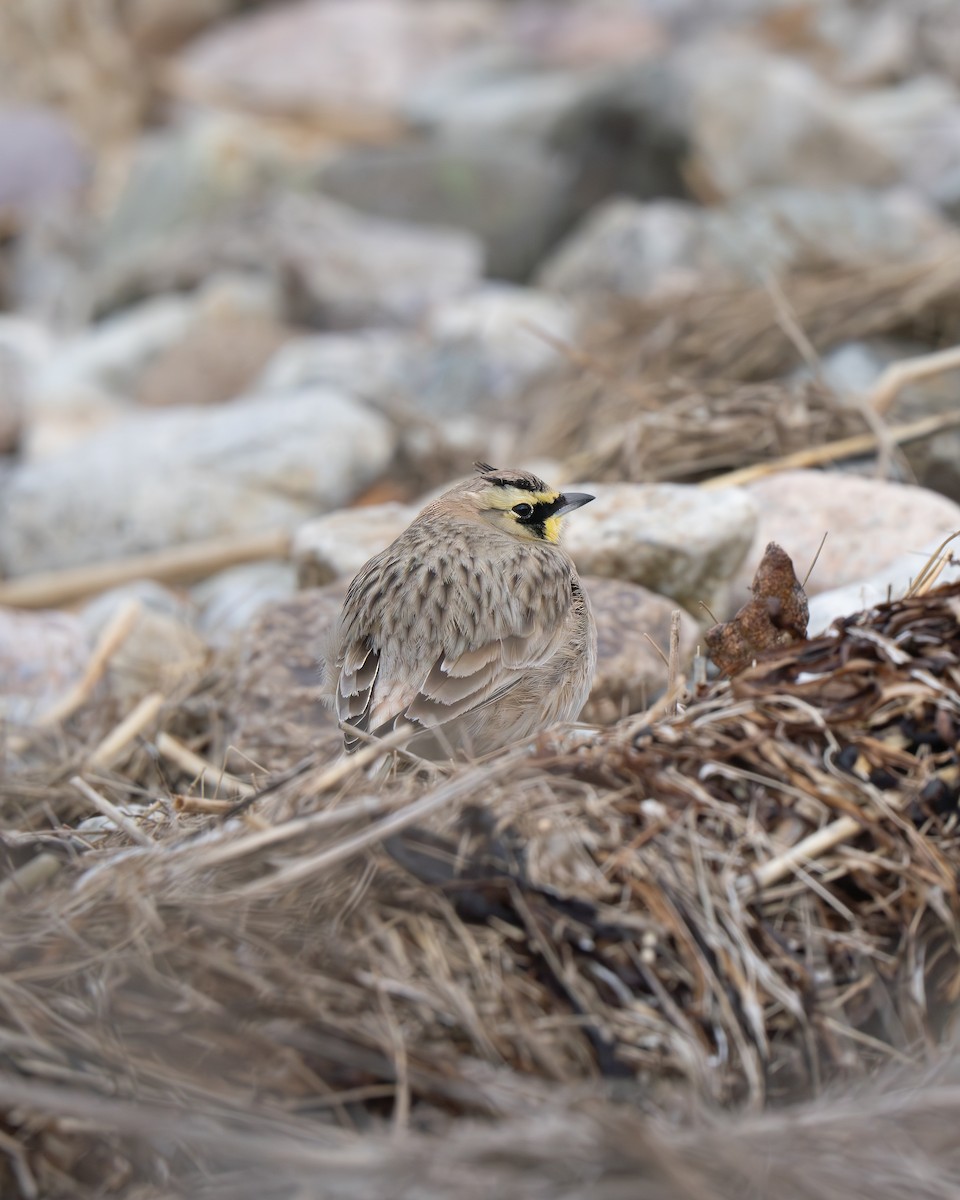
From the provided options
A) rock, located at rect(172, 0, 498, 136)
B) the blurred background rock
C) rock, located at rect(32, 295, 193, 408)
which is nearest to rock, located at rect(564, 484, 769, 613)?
the blurred background rock

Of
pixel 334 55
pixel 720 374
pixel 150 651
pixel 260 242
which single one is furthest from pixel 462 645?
pixel 334 55

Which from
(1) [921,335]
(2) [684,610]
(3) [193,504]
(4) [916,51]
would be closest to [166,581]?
(3) [193,504]

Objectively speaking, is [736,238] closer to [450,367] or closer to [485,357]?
[485,357]

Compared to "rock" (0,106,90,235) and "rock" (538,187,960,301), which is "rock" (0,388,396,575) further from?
"rock" (0,106,90,235)

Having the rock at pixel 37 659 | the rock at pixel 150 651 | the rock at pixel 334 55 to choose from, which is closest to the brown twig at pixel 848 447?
the rock at pixel 150 651

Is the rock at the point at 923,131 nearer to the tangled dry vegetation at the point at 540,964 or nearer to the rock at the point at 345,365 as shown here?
the rock at the point at 345,365

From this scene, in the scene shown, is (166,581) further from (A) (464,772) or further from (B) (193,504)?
(A) (464,772)
